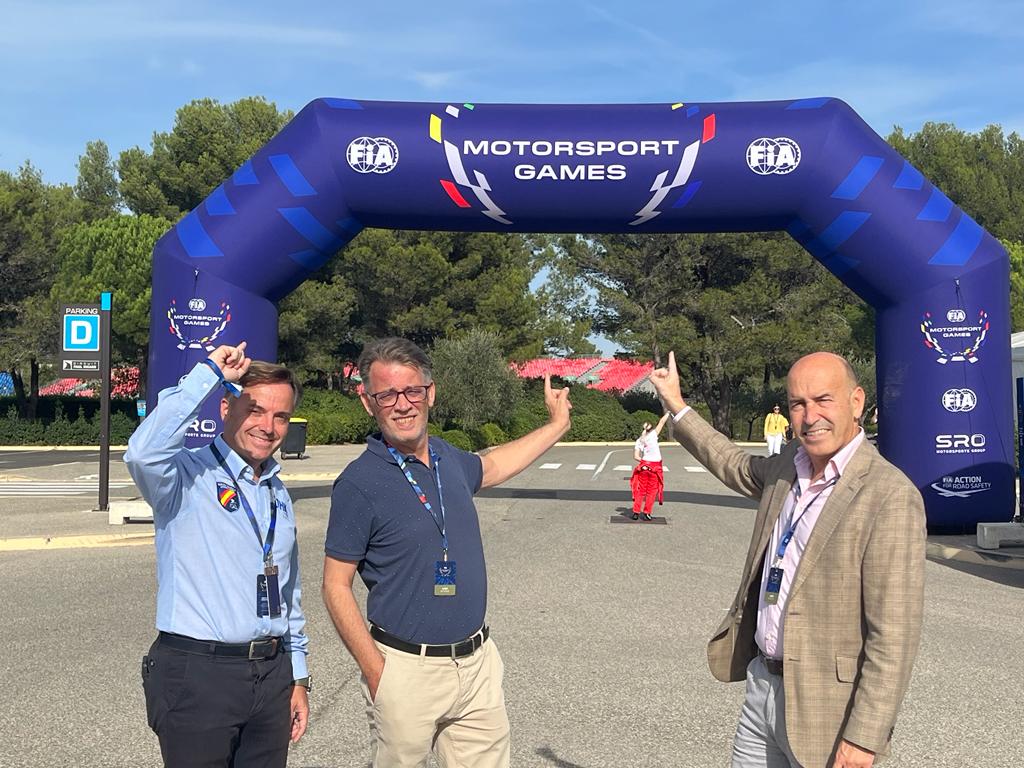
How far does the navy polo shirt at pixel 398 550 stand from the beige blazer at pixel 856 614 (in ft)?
3.43

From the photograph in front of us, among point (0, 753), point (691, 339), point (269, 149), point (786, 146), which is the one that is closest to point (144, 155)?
point (691, 339)

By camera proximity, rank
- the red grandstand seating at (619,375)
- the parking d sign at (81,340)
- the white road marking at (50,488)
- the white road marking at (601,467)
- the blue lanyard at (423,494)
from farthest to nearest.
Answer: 1. the red grandstand seating at (619,375)
2. the white road marking at (601,467)
3. the white road marking at (50,488)
4. the parking d sign at (81,340)
5. the blue lanyard at (423,494)

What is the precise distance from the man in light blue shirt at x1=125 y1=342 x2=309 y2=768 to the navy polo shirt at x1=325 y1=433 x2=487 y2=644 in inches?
9.7

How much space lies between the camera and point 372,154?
12828 mm

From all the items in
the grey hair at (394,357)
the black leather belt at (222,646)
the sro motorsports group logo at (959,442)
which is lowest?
the black leather belt at (222,646)

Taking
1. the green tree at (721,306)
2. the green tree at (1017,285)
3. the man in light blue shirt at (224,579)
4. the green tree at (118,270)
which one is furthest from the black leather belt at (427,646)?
the green tree at (1017,285)

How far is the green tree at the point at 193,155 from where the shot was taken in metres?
46.0

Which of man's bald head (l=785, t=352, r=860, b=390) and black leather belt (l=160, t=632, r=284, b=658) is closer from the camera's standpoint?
black leather belt (l=160, t=632, r=284, b=658)

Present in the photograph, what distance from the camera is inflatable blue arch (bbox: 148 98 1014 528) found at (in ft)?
41.6

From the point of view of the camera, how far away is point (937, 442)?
12.8m

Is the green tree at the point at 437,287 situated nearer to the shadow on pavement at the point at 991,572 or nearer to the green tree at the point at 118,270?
the green tree at the point at 118,270

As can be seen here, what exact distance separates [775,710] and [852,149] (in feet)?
34.8

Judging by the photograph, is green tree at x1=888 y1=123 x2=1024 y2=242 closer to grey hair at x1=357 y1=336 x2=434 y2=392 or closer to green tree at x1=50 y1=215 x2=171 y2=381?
green tree at x1=50 y1=215 x2=171 y2=381

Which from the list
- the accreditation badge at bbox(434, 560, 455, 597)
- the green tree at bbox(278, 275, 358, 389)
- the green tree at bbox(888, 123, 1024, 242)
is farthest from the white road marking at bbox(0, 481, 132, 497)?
the green tree at bbox(888, 123, 1024, 242)
